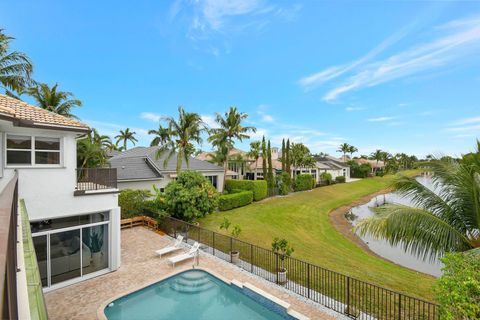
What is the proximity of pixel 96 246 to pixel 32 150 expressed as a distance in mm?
5077

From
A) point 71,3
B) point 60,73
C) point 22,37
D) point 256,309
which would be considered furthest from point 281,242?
point 60,73

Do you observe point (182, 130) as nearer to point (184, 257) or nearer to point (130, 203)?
point (130, 203)

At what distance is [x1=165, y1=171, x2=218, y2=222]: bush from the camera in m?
17.4

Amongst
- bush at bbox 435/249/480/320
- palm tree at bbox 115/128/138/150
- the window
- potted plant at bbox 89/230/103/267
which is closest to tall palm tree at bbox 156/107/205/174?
potted plant at bbox 89/230/103/267

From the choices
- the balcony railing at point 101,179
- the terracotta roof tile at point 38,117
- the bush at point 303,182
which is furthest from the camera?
the bush at point 303,182

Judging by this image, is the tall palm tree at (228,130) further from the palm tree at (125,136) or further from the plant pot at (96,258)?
the palm tree at (125,136)

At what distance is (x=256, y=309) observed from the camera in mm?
9305

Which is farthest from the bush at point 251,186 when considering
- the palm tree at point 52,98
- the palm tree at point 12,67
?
the palm tree at point 12,67

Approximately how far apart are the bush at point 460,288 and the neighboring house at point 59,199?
12198mm

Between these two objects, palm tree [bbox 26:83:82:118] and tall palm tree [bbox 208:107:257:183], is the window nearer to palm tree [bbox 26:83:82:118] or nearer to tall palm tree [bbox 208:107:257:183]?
palm tree [bbox 26:83:82:118]

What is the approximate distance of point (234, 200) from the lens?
27.9m

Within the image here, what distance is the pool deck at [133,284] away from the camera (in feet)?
28.8

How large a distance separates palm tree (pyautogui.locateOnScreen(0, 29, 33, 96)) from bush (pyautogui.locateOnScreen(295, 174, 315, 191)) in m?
35.6

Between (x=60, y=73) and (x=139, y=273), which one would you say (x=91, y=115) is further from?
(x=139, y=273)
